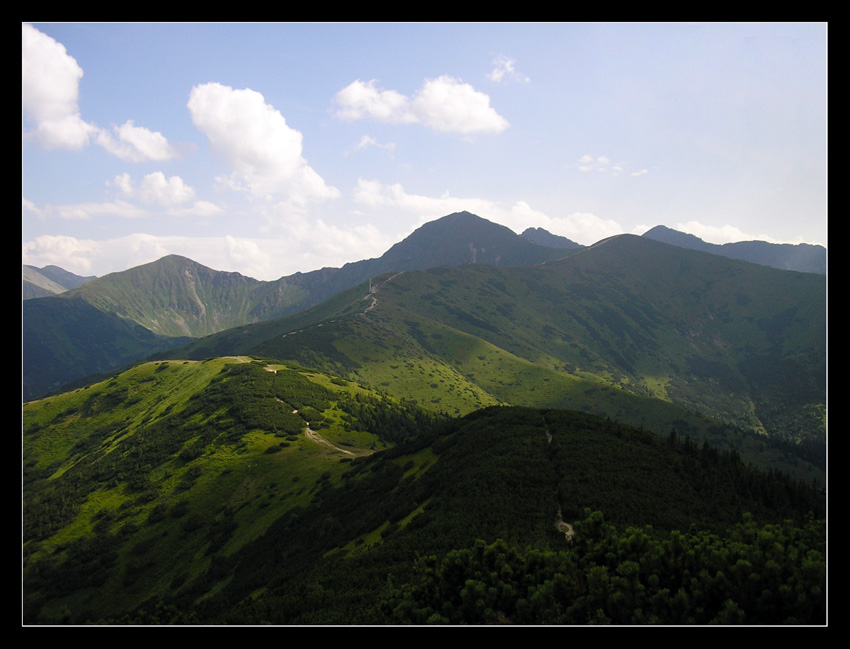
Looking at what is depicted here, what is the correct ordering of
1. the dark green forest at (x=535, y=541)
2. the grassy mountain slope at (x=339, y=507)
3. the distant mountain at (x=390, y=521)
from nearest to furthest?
1. the dark green forest at (x=535, y=541)
2. the distant mountain at (x=390, y=521)
3. the grassy mountain slope at (x=339, y=507)

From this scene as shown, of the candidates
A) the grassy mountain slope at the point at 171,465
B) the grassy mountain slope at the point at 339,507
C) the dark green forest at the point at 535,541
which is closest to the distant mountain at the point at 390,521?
the dark green forest at the point at 535,541

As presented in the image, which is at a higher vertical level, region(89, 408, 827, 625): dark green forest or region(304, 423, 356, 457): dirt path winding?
region(89, 408, 827, 625): dark green forest

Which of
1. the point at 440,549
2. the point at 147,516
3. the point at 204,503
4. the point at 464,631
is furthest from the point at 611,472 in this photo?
the point at 147,516

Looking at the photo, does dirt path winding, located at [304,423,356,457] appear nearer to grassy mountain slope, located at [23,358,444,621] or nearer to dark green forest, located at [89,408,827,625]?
grassy mountain slope, located at [23,358,444,621]

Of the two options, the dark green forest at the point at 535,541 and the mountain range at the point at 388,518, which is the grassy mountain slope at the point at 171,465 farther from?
the dark green forest at the point at 535,541

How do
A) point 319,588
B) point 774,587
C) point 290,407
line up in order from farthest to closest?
point 290,407, point 319,588, point 774,587

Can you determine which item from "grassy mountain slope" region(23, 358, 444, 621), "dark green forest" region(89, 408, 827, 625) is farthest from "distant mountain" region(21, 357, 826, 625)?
"grassy mountain slope" region(23, 358, 444, 621)

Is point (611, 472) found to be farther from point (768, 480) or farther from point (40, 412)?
point (40, 412)

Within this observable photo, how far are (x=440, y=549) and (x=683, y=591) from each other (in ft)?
74.4

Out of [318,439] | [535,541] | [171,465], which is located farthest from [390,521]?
[171,465]

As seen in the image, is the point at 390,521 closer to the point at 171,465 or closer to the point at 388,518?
the point at 388,518

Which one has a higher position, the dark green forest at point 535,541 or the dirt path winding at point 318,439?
the dark green forest at point 535,541

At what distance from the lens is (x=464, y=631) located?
11.0 meters

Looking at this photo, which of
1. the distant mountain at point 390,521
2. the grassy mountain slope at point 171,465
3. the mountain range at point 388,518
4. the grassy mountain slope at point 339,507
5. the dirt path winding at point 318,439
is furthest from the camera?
the dirt path winding at point 318,439
